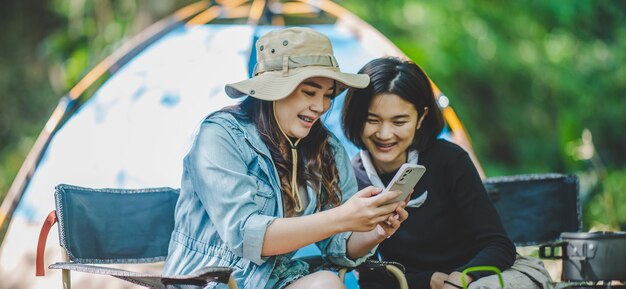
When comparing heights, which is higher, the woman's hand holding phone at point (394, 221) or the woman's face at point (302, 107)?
the woman's face at point (302, 107)

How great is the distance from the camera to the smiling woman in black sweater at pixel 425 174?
8.96ft

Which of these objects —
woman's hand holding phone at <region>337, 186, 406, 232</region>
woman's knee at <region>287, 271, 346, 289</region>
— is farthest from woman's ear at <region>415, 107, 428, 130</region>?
woman's knee at <region>287, 271, 346, 289</region>

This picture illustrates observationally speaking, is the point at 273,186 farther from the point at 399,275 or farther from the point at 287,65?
the point at 399,275

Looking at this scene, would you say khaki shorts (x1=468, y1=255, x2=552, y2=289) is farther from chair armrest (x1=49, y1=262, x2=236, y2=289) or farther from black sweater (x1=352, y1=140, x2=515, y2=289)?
chair armrest (x1=49, y1=262, x2=236, y2=289)

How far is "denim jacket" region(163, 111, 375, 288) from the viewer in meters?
2.26

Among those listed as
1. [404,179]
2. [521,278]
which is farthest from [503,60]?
[404,179]

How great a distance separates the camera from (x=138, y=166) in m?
3.50

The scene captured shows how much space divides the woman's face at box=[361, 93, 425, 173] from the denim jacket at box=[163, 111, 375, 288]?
14.8 inches

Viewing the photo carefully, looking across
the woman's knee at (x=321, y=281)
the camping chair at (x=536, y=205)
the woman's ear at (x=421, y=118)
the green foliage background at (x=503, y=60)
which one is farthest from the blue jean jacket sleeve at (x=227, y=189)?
the green foliage background at (x=503, y=60)

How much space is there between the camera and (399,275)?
100 inches

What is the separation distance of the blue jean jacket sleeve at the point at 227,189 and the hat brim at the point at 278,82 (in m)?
0.11

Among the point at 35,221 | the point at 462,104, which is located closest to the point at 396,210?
the point at 35,221

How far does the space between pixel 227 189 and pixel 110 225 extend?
0.65m

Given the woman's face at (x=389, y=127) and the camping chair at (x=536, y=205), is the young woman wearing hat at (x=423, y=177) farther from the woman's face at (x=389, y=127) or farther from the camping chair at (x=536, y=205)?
the camping chair at (x=536, y=205)
